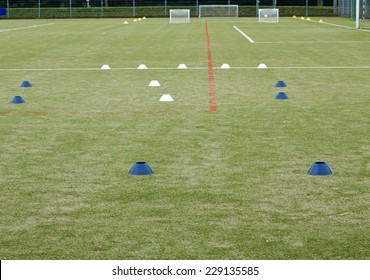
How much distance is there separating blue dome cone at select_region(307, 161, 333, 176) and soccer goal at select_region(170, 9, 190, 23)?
4831 centimetres

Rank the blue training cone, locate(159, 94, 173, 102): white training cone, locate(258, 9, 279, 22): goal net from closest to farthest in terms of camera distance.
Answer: locate(159, 94, 173, 102): white training cone → the blue training cone → locate(258, 9, 279, 22): goal net

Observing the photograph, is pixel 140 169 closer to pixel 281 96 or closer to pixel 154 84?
pixel 281 96

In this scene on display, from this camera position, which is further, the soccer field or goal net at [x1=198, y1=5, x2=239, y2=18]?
goal net at [x1=198, y1=5, x2=239, y2=18]

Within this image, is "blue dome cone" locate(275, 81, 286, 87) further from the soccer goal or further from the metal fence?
the metal fence

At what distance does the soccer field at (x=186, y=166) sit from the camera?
18.8ft

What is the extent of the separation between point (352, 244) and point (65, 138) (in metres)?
4.99

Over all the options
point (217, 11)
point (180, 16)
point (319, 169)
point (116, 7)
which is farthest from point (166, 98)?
point (116, 7)

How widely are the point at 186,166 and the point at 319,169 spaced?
1328mm

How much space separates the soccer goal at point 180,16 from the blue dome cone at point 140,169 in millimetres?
48217

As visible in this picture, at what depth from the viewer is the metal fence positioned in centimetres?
6794

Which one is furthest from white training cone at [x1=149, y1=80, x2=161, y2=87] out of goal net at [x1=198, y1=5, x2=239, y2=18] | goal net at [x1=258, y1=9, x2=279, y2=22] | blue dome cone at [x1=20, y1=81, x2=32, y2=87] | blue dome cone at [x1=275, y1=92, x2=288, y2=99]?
goal net at [x1=198, y1=5, x2=239, y2=18]

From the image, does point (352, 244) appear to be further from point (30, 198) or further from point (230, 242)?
point (30, 198)

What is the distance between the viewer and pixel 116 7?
68.8m

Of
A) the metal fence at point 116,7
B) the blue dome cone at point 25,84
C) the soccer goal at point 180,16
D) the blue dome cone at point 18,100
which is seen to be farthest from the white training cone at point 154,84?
the metal fence at point 116,7
